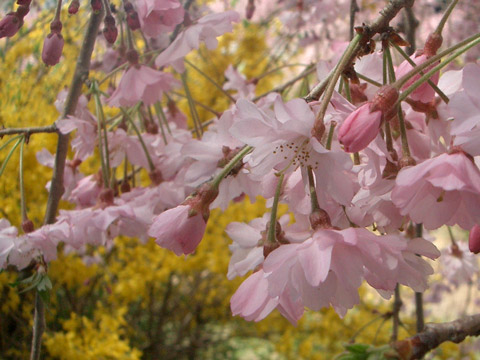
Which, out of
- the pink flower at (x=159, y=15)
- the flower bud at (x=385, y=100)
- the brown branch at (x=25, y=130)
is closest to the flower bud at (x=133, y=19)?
the pink flower at (x=159, y=15)

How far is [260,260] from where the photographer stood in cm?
59

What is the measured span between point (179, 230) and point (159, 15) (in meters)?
0.46

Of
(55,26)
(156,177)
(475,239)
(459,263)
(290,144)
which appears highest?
(55,26)

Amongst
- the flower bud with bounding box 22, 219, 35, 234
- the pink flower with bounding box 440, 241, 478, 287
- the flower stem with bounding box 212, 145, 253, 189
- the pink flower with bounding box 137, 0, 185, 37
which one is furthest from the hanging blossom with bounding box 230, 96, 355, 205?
the pink flower with bounding box 440, 241, 478, 287

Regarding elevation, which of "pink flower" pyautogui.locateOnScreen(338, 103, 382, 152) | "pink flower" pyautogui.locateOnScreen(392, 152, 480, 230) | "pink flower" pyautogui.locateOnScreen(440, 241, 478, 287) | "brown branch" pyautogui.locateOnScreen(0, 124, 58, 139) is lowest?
"pink flower" pyautogui.locateOnScreen(440, 241, 478, 287)

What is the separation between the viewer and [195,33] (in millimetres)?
846

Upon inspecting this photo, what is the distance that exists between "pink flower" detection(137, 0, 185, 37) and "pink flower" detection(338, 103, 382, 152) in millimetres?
472

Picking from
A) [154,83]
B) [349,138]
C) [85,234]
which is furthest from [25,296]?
[349,138]

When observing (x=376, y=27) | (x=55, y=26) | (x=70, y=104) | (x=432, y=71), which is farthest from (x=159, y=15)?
Answer: (x=432, y=71)

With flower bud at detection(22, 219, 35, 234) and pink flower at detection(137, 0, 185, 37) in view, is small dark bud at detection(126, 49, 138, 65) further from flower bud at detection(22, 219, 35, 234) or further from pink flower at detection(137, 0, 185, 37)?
flower bud at detection(22, 219, 35, 234)

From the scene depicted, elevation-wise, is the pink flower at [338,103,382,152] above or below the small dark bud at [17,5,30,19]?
below

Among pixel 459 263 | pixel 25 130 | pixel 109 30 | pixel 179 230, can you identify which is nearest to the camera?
pixel 179 230

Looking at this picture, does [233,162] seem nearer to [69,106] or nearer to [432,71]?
[432,71]

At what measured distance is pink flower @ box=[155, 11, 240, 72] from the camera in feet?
2.77
